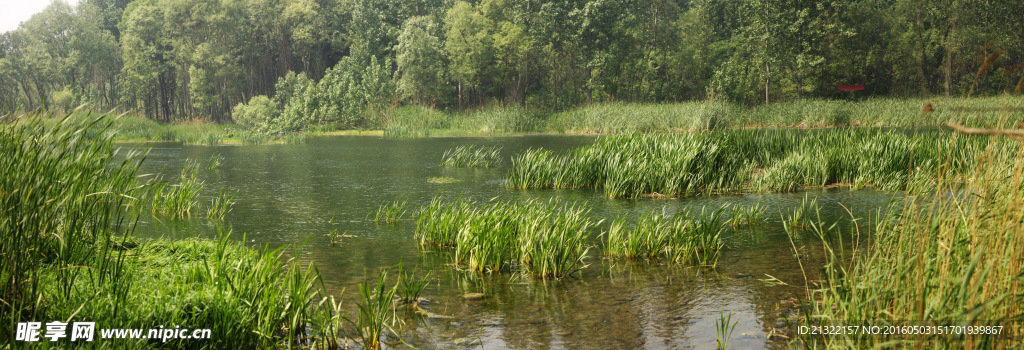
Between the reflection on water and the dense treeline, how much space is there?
26.7 m

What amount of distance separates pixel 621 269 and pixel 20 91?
7694 centimetres

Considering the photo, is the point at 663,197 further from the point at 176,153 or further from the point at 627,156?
the point at 176,153

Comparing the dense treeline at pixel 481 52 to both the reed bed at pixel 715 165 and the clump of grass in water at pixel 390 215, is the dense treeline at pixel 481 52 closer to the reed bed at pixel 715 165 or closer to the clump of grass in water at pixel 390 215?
the reed bed at pixel 715 165

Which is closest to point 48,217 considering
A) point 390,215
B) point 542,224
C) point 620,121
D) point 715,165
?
point 542,224

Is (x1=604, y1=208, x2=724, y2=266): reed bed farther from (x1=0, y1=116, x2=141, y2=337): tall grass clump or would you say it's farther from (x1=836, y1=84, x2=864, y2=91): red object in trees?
(x1=836, y1=84, x2=864, y2=91): red object in trees

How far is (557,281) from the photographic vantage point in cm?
717

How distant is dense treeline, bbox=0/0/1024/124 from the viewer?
1727 inches

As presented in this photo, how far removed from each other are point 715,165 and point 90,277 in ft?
40.2

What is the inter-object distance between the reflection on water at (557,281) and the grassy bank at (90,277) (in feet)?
4.06

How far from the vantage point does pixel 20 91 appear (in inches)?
2552

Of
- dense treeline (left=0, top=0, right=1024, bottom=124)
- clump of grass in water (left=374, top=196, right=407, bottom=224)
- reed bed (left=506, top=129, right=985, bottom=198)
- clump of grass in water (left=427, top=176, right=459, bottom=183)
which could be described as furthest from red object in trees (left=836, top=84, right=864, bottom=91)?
clump of grass in water (left=374, top=196, right=407, bottom=224)

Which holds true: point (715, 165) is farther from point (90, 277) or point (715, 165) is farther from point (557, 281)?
point (90, 277)

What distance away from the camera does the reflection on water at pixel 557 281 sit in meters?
5.54

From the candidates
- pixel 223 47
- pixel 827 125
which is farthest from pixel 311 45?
pixel 827 125
